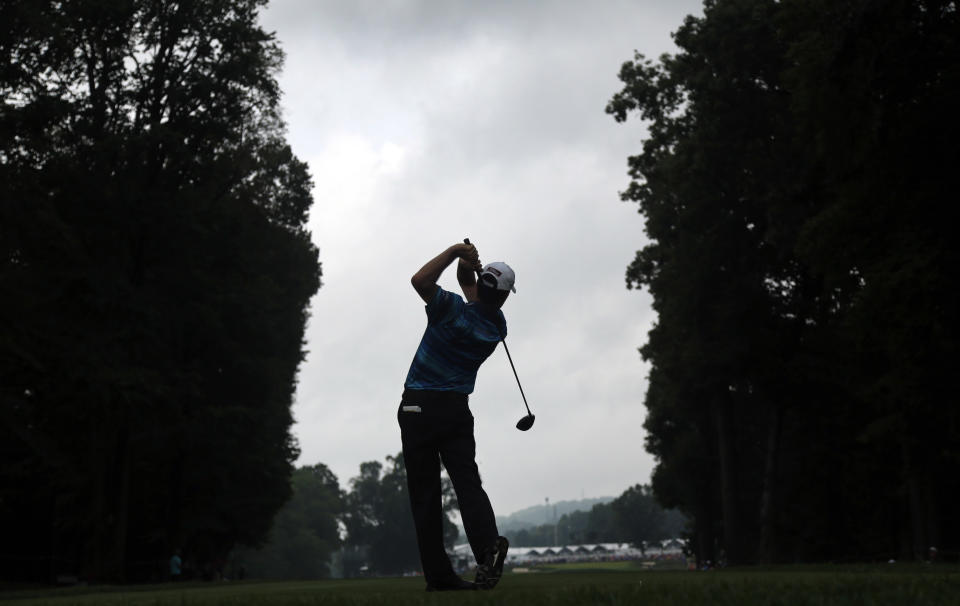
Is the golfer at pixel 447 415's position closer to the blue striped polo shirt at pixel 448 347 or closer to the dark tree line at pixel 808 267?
the blue striped polo shirt at pixel 448 347

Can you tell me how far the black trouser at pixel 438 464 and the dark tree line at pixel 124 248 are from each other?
15.5 meters

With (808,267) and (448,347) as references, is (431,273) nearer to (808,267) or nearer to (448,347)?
(448,347)

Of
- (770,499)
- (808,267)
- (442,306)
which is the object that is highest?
(808,267)

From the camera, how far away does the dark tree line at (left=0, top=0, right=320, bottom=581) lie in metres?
23.1

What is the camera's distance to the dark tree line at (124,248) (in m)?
23.1

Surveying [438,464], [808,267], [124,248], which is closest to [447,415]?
[438,464]

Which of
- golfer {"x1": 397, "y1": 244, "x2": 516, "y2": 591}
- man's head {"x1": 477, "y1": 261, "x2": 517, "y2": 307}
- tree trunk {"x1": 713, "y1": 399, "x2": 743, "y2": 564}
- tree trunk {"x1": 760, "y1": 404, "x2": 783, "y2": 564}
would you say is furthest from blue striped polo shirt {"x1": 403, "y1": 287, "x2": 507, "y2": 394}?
tree trunk {"x1": 713, "y1": 399, "x2": 743, "y2": 564}

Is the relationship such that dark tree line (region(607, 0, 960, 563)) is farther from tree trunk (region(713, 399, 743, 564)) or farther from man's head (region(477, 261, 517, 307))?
man's head (region(477, 261, 517, 307))

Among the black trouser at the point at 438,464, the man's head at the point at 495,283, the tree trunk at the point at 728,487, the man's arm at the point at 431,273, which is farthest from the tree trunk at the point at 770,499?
the man's arm at the point at 431,273

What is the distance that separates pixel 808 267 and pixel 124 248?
19.1 meters

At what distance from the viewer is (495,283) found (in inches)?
295

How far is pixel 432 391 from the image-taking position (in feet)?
24.0

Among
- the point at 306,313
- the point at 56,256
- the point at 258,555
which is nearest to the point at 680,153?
the point at 56,256

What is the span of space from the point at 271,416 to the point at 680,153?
17.9 meters
